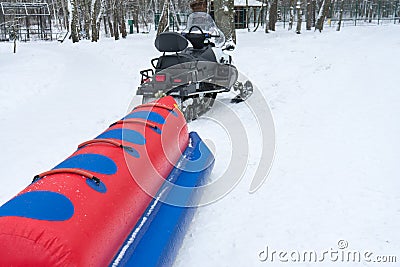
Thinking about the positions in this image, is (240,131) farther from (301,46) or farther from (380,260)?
(301,46)

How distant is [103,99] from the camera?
812cm

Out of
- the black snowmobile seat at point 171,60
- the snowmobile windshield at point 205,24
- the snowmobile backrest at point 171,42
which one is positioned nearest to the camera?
the snowmobile backrest at point 171,42

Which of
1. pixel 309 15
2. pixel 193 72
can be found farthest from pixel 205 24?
pixel 309 15

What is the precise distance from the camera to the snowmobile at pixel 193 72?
6258 mm

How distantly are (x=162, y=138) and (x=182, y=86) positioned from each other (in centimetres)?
284

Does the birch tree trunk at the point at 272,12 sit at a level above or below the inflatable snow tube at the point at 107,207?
above

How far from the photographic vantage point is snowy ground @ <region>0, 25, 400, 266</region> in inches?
127

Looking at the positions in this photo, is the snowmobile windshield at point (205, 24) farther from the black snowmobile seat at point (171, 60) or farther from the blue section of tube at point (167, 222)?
the blue section of tube at point (167, 222)

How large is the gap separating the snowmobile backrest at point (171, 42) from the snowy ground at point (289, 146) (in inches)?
52.5

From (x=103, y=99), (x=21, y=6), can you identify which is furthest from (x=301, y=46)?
(x=21, y=6)

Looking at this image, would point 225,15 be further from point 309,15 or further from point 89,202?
point 309,15

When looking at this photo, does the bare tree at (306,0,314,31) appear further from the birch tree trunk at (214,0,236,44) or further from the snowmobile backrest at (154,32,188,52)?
the snowmobile backrest at (154,32,188,52)

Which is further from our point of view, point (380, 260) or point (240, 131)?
point (240, 131)

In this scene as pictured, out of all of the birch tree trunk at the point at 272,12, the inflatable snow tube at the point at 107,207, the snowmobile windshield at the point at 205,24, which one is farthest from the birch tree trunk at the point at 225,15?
the birch tree trunk at the point at 272,12
